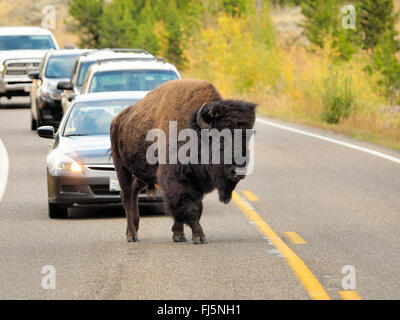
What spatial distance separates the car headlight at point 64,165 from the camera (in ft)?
41.5

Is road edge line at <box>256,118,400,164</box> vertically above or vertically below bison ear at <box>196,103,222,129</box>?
below

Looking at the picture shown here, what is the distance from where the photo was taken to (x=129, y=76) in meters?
18.2

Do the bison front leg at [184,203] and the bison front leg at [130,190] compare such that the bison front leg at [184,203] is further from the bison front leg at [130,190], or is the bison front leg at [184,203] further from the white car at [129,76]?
the white car at [129,76]

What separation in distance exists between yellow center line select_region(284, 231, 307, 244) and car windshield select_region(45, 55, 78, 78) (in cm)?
1593

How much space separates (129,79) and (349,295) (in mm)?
10749

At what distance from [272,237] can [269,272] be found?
6.35ft

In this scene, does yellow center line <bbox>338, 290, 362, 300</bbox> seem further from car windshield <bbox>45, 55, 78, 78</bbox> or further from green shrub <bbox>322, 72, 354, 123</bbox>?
car windshield <bbox>45, 55, 78, 78</bbox>

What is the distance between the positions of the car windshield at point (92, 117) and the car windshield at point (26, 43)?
1991 centimetres

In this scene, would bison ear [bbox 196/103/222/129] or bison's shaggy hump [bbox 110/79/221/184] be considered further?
bison's shaggy hump [bbox 110/79/221/184]

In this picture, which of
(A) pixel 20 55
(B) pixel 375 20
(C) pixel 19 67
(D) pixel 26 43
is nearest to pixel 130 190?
(C) pixel 19 67

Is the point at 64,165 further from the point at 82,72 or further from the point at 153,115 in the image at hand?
the point at 82,72

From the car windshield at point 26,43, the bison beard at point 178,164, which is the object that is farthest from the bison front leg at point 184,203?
the car windshield at point 26,43

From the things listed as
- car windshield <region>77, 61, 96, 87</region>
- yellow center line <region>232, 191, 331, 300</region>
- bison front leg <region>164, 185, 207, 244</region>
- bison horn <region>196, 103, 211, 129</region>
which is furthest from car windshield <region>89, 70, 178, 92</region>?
bison horn <region>196, 103, 211, 129</region>

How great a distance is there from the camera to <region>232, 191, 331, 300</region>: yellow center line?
27.0 ft
